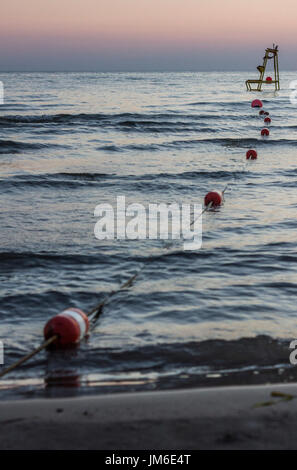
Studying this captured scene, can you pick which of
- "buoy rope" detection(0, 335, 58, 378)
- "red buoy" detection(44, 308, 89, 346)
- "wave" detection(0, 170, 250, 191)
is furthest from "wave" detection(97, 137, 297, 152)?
"buoy rope" detection(0, 335, 58, 378)

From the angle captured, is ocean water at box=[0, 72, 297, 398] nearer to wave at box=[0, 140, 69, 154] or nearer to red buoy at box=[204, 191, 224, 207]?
red buoy at box=[204, 191, 224, 207]

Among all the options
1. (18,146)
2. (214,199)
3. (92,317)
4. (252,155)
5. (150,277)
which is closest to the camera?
(92,317)

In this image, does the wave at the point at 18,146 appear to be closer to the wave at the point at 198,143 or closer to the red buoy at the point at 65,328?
the wave at the point at 198,143

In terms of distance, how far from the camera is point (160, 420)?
335 cm

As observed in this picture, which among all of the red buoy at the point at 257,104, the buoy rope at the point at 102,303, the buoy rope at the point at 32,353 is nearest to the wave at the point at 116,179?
the buoy rope at the point at 102,303

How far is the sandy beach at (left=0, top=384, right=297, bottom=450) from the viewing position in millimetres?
3094

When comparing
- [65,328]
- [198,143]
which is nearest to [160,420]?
[65,328]

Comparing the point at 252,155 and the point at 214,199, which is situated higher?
the point at 252,155

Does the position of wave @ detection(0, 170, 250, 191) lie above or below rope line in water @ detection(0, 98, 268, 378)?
above

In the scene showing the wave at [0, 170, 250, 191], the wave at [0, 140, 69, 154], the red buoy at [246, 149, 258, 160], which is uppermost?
the wave at [0, 140, 69, 154]

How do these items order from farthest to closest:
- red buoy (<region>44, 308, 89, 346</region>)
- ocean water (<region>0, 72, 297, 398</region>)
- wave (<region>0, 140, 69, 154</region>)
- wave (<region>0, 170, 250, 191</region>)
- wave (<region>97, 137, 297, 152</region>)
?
wave (<region>97, 137, 297, 152</region>) < wave (<region>0, 140, 69, 154</region>) < wave (<region>0, 170, 250, 191</region>) < red buoy (<region>44, 308, 89, 346</region>) < ocean water (<region>0, 72, 297, 398</region>)

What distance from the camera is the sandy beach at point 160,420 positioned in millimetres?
3094

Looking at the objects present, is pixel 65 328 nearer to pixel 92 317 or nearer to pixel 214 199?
pixel 92 317
